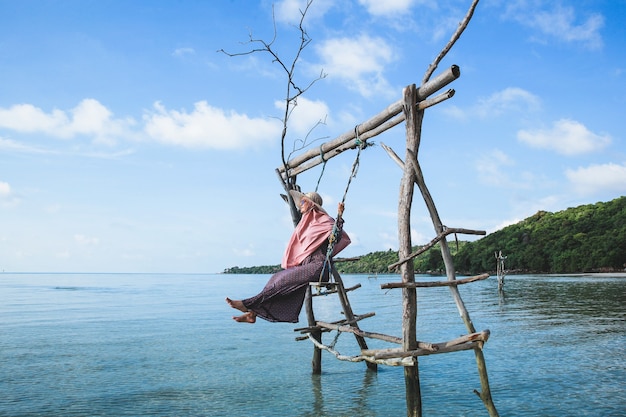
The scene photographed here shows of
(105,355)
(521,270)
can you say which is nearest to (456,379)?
(105,355)

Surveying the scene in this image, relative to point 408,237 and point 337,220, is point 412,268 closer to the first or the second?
point 408,237

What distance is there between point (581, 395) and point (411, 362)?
3.85 m

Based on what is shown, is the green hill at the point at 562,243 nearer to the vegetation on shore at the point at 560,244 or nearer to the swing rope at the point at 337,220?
the vegetation on shore at the point at 560,244

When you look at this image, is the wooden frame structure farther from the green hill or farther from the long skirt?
the green hill

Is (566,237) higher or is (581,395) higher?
(566,237)

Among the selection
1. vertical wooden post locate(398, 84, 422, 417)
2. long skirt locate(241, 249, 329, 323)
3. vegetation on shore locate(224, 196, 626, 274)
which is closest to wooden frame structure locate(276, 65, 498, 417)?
vertical wooden post locate(398, 84, 422, 417)

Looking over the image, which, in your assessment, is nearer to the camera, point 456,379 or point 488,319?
point 456,379

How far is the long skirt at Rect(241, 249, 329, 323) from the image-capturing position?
20.6 ft

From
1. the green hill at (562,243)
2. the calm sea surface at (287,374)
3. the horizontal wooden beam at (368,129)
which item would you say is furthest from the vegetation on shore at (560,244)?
the horizontal wooden beam at (368,129)

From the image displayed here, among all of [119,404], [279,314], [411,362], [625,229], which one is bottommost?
[119,404]

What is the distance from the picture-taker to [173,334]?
17484 millimetres

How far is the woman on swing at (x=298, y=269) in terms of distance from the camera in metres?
6.24

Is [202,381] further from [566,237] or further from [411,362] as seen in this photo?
[566,237]

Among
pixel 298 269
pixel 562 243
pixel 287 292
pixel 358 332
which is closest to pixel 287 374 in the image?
pixel 358 332
